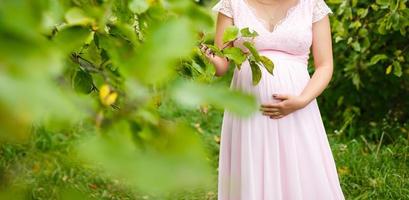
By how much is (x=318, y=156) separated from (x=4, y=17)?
2233 millimetres

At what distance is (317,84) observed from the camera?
2553 millimetres

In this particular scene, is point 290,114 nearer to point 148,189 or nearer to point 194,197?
point 194,197

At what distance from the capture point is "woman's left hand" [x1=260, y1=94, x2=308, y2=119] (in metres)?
2.50

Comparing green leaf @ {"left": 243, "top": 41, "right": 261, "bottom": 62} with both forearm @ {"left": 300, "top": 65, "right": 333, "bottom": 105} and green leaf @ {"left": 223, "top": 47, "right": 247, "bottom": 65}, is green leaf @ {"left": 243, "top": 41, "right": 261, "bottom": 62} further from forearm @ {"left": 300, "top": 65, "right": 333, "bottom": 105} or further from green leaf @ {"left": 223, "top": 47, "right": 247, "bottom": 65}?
forearm @ {"left": 300, "top": 65, "right": 333, "bottom": 105}

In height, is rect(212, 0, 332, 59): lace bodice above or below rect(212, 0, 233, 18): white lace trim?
below

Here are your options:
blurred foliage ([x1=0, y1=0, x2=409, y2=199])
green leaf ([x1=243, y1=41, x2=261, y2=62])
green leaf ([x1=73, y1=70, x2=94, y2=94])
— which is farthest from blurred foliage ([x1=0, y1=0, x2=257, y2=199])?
green leaf ([x1=243, y1=41, x2=261, y2=62])

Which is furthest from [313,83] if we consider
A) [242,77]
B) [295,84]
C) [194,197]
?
[194,197]

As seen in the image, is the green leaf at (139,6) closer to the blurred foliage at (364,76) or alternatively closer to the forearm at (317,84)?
the forearm at (317,84)

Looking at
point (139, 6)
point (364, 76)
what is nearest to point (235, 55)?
point (139, 6)

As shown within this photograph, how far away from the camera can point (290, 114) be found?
2617mm

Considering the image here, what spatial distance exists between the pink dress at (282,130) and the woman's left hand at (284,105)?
53 mm

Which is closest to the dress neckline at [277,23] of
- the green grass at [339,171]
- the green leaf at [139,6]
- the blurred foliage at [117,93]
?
the green grass at [339,171]

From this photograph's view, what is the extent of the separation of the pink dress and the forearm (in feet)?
0.18

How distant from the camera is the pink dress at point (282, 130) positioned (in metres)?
2.57
